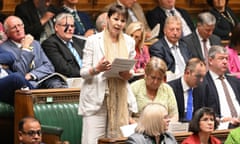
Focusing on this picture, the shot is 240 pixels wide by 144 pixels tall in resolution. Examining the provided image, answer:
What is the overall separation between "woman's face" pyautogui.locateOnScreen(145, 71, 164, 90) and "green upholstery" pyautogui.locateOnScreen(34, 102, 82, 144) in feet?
2.53

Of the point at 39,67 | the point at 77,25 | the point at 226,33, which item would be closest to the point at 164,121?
the point at 39,67

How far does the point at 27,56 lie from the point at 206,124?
174 centimetres

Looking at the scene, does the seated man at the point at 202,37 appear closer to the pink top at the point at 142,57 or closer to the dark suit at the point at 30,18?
the pink top at the point at 142,57

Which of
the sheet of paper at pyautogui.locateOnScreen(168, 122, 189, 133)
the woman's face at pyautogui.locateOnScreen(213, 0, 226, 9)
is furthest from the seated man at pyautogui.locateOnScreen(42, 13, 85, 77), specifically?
the woman's face at pyautogui.locateOnScreen(213, 0, 226, 9)

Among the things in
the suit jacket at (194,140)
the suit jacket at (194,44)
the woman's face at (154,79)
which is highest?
the suit jacket at (194,44)

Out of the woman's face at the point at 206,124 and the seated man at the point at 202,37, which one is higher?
the seated man at the point at 202,37

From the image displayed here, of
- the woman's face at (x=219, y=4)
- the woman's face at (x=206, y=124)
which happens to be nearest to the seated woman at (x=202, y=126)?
the woman's face at (x=206, y=124)

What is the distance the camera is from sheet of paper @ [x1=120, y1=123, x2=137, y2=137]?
18.3 feet

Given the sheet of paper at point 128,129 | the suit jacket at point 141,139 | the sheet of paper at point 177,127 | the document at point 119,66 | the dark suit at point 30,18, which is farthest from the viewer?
the dark suit at point 30,18

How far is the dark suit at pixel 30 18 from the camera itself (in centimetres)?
739

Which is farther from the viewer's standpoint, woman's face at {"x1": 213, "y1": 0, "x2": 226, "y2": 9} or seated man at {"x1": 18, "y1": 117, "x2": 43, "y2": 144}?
woman's face at {"x1": 213, "y1": 0, "x2": 226, "y2": 9}

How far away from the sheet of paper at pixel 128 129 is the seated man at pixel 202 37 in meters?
2.28

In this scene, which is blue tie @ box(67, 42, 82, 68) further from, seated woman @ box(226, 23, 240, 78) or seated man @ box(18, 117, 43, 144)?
seated man @ box(18, 117, 43, 144)

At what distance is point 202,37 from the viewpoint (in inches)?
308
